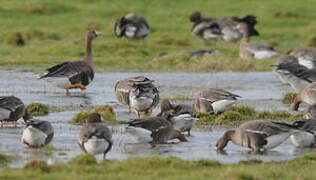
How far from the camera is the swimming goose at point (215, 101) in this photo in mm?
20891

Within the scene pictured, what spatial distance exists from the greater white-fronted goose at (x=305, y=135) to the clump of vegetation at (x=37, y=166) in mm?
4766

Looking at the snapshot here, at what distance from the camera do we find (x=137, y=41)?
136 feet

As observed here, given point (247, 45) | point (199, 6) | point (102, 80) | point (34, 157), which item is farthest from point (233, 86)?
point (199, 6)

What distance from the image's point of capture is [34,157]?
15.8 m

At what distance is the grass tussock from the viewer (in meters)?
20.5

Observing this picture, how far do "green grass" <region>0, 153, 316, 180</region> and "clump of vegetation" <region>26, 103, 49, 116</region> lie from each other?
6.39 m

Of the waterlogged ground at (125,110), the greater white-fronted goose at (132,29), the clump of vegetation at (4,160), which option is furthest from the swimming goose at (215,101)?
the greater white-fronted goose at (132,29)

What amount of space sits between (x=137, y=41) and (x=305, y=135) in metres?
24.7

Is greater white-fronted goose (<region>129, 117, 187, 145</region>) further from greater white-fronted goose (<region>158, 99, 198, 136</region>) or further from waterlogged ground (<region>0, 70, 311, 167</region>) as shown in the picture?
greater white-fronted goose (<region>158, 99, 198, 136</region>)

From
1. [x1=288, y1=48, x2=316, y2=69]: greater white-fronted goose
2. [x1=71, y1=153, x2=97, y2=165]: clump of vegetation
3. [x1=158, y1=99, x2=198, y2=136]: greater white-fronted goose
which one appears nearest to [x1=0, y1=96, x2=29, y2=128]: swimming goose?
[x1=158, y1=99, x2=198, y2=136]: greater white-fronted goose

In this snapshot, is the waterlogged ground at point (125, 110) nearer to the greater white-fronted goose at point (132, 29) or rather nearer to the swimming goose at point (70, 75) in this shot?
the swimming goose at point (70, 75)

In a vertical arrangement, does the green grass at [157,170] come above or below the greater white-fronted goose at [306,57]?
above

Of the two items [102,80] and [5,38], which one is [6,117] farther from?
[5,38]

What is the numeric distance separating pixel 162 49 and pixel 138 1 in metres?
16.8
